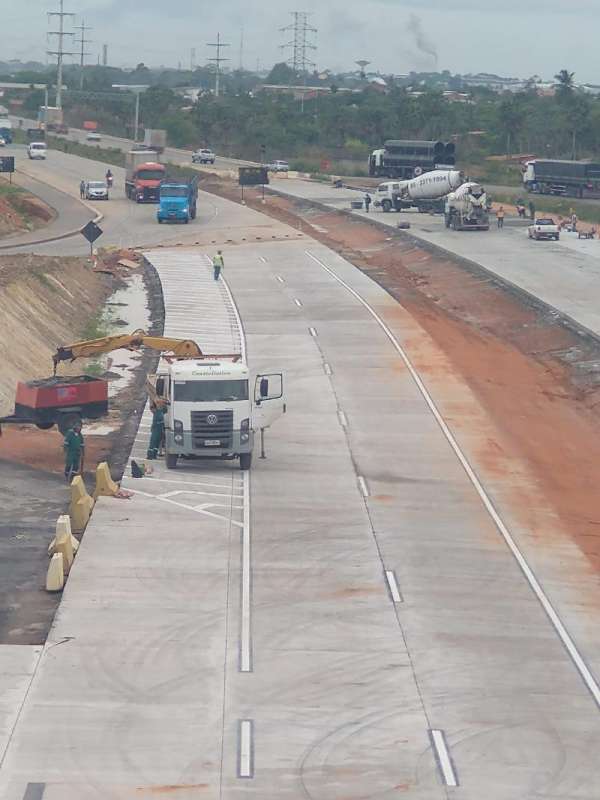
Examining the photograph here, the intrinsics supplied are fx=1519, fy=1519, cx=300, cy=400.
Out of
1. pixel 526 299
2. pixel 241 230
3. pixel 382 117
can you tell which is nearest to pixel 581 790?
pixel 526 299

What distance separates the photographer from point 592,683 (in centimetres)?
2189

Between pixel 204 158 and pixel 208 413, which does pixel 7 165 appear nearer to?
pixel 204 158

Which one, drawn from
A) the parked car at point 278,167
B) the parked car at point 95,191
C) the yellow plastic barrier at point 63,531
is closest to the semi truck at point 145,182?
the parked car at point 95,191

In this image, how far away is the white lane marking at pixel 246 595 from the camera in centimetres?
2238

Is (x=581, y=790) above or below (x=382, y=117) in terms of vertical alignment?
below

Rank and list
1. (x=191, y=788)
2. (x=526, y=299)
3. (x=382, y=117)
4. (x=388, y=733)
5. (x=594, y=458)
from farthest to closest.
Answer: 1. (x=382, y=117)
2. (x=526, y=299)
3. (x=594, y=458)
4. (x=388, y=733)
5. (x=191, y=788)

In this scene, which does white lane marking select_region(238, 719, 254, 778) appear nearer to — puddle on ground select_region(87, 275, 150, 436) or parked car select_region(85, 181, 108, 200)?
puddle on ground select_region(87, 275, 150, 436)

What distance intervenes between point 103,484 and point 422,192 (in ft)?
245

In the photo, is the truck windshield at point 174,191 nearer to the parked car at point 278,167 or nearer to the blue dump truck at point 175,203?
the blue dump truck at point 175,203

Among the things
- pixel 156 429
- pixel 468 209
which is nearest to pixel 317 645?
pixel 156 429

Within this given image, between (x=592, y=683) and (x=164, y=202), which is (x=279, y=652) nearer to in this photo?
(x=592, y=683)

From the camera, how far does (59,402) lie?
35.2 m

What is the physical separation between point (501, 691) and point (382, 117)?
6505 inches

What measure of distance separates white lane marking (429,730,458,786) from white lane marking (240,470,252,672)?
340 cm
